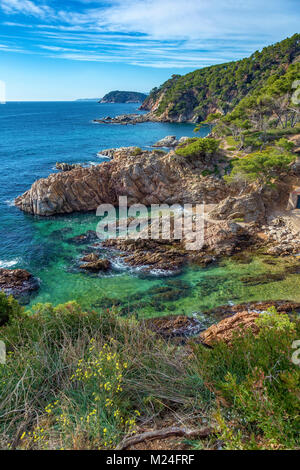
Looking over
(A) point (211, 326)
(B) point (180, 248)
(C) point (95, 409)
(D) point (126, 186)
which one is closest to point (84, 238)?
(B) point (180, 248)

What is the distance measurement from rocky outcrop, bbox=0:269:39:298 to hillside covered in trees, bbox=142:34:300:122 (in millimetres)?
77855

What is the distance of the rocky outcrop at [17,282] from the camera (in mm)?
17656

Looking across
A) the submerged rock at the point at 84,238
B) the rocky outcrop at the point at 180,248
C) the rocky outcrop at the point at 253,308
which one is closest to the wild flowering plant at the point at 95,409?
the rocky outcrop at the point at 253,308

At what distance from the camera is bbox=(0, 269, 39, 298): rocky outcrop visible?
17656 mm

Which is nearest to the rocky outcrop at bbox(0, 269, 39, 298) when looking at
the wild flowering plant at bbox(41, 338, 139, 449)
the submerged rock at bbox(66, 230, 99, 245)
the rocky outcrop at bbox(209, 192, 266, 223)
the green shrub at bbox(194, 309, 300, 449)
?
the submerged rock at bbox(66, 230, 99, 245)

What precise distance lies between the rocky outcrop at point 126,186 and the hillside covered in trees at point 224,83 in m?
58.2

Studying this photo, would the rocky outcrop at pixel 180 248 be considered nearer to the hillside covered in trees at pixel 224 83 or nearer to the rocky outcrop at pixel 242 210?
the rocky outcrop at pixel 242 210

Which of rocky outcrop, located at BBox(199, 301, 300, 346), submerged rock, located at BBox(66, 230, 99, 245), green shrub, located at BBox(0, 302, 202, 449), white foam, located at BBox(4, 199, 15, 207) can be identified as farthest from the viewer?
white foam, located at BBox(4, 199, 15, 207)

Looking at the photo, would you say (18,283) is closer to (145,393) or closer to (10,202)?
(145,393)

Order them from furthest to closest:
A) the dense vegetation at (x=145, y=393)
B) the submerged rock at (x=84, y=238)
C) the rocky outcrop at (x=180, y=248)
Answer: the submerged rock at (x=84, y=238)
the rocky outcrop at (x=180, y=248)
the dense vegetation at (x=145, y=393)

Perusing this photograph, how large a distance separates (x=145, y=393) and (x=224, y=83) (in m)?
112

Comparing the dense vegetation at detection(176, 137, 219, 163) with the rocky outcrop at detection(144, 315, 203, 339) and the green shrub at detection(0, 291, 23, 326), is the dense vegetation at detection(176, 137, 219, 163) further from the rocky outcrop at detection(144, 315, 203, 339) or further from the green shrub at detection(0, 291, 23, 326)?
the green shrub at detection(0, 291, 23, 326)
